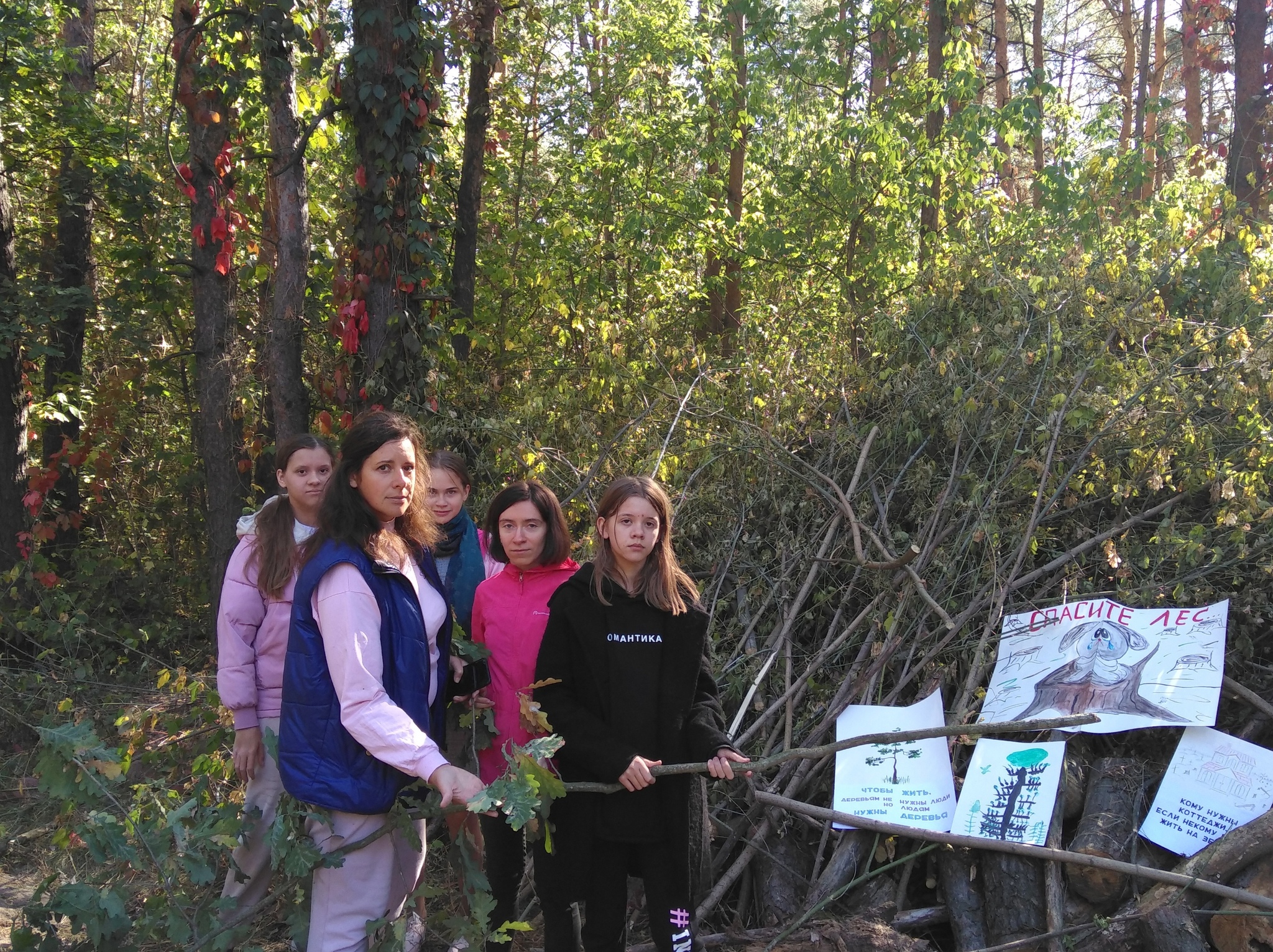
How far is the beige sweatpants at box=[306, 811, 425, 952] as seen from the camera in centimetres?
233

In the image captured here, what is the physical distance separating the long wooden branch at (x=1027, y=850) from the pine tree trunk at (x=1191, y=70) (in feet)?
33.6

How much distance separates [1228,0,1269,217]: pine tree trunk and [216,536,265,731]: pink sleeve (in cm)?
719

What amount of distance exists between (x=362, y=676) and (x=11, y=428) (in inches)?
265

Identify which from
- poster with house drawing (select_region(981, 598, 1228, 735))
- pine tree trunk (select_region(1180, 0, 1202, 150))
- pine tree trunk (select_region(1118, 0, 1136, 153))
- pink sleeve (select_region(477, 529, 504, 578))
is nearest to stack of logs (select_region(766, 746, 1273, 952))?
poster with house drawing (select_region(981, 598, 1228, 735))

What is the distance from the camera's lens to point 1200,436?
165 inches

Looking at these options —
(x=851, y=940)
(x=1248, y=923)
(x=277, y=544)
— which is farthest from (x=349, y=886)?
(x=1248, y=923)

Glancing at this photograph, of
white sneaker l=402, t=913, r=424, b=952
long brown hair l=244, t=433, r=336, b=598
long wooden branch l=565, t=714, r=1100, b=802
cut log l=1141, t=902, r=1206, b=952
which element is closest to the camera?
long wooden branch l=565, t=714, r=1100, b=802

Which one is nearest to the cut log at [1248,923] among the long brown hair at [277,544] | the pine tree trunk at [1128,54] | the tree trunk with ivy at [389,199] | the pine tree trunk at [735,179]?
the long brown hair at [277,544]

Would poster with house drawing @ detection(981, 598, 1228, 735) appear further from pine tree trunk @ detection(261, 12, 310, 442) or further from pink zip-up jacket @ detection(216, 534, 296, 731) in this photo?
pine tree trunk @ detection(261, 12, 310, 442)

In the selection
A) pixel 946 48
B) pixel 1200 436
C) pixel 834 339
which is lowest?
pixel 1200 436

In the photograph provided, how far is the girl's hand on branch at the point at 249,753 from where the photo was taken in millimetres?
3004

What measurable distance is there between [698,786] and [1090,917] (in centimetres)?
139

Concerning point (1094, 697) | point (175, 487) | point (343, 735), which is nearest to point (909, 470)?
point (1094, 697)

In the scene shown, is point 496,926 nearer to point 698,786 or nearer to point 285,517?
point 698,786
